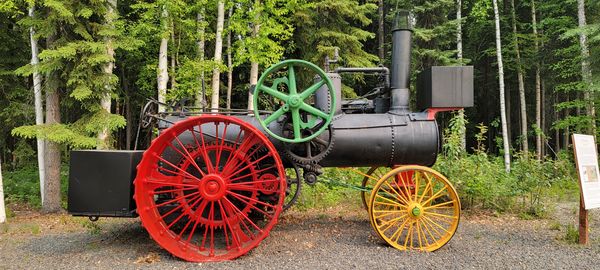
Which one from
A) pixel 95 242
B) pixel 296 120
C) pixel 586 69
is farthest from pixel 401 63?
pixel 586 69

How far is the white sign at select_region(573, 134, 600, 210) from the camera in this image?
5.11m

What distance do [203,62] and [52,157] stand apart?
13.9 ft

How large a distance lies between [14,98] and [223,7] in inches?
240

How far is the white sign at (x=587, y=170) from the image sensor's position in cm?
511

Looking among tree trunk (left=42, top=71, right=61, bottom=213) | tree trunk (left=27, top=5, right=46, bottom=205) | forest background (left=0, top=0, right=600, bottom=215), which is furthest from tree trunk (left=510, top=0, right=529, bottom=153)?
tree trunk (left=27, top=5, right=46, bottom=205)

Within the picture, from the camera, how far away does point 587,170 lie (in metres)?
5.24

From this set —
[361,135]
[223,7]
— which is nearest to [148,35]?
[223,7]

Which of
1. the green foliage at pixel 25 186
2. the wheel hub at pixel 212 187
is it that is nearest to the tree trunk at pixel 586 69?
the wheel hub at pixel 212 187

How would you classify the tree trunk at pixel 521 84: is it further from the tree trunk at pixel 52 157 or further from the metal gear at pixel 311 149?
the tree trunk at pixel 52 157

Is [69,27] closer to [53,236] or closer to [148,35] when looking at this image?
[148,35]

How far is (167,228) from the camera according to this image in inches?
191

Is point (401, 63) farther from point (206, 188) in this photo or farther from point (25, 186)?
point (25, 186)

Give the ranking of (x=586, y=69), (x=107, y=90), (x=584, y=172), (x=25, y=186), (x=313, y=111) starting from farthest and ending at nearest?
(x=586, y=69) → (x=25, y=186) → (x=107, y=90) → (x=584, y=172) → (x=313, y=111)

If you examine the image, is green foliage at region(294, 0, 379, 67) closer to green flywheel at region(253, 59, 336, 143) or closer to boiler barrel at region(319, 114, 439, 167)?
boiler barrel at region(319, 114, 439, 167)
